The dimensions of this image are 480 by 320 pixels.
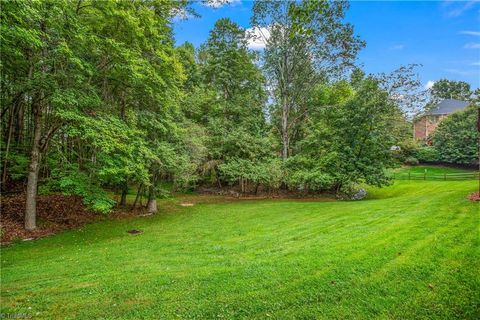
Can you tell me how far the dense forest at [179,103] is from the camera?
369 inches

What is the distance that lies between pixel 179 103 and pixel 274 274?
14.4 meters

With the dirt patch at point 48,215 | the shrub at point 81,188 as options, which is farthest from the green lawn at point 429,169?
the shrub at point 81,188

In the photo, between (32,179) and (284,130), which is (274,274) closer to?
(32,179)

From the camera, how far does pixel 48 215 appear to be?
11828 mm

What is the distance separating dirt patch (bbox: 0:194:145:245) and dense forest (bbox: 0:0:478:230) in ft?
1.94

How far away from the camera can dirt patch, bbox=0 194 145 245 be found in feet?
32.4

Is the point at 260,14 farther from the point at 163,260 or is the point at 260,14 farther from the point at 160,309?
the point at 160,309

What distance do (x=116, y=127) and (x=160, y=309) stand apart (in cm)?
785

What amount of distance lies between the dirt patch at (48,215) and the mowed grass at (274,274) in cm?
136

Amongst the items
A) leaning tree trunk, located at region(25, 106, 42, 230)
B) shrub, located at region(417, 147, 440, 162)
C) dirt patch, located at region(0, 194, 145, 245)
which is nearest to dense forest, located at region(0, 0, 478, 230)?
leaning tree trunk, located at region(25, 106, 42, 230)

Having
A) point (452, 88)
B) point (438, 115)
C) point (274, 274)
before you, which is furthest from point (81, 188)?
point (452, 88)

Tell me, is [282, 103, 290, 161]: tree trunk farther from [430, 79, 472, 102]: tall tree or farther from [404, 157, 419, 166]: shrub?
[430, 79, 472, 102]: tall tree

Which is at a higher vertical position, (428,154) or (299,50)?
(299,50)

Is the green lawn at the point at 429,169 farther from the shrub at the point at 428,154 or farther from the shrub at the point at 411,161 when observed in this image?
the shrub at the point at 428,154
